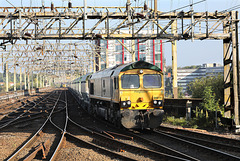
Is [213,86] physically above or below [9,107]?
above

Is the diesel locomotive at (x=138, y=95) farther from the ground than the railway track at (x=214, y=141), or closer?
farther from the ground

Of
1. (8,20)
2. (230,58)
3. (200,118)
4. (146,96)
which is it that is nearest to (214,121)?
(200,118)

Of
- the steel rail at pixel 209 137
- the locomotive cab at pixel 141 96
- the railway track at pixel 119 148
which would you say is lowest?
the railway track at pixel 119 148

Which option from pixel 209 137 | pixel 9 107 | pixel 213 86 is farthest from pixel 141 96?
pixel 9 107

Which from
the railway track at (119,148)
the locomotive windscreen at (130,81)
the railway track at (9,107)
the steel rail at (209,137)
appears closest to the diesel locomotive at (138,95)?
the locomotive windscreen at (130,81)

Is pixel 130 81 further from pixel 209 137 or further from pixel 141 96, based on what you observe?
pixel 209 137

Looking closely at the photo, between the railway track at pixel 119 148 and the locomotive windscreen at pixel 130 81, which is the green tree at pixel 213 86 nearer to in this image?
the locomotive windscreen at pixel 130 81

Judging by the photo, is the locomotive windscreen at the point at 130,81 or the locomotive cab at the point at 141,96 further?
the locomotive windscreen at the point at 130,81

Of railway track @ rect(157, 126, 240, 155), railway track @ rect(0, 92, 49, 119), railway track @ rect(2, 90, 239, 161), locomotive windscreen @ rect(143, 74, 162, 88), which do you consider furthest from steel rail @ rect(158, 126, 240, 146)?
railway track @ rect(0, 92, 49, 119)

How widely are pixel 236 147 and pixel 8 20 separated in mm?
16305

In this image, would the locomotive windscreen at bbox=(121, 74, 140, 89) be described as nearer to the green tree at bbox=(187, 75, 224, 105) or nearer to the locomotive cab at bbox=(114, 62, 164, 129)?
the locomotive cab at bbox=(114, 62, 164, 129)

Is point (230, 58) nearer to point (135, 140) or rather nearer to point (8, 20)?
point (135, 140)

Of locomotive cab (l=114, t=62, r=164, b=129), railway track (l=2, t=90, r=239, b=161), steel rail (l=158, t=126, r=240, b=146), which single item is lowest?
railway track (l=2, t=90, r=239, b=161)

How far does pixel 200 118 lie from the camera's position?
1773 centimetres
